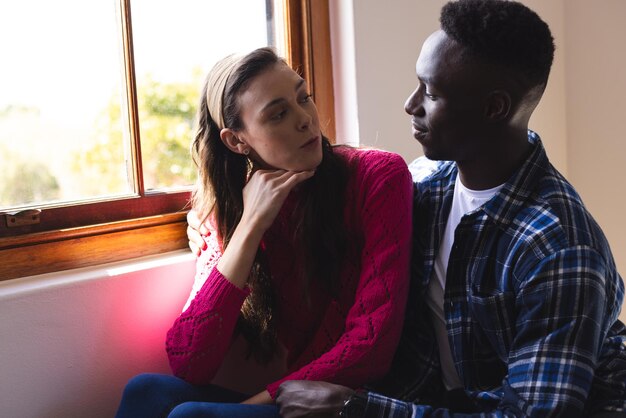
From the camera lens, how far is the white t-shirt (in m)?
1.29

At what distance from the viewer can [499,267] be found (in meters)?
1.17

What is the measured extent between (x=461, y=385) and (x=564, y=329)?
30 cm

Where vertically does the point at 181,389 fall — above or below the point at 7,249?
below

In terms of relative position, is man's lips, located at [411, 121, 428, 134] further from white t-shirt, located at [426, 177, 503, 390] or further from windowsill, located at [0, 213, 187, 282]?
windowsill, located at [0, 213, 187, 282]

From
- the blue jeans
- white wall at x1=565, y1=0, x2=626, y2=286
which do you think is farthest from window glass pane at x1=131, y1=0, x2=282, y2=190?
white wall at x1=565, y1=0, x2=626, y2=286

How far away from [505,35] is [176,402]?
0.86 meters

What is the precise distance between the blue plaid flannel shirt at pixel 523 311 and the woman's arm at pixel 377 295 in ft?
0.23

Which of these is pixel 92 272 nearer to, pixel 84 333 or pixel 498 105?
pixel 84 333

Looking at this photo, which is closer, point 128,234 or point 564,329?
point 564,329

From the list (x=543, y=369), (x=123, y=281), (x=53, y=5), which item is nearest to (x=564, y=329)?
(x=543, y=369)

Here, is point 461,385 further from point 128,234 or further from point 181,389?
point 128,234

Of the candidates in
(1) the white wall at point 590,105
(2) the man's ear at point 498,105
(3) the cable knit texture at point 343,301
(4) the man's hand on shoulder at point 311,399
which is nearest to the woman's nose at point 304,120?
(3) the cable knit texture at point 343,301

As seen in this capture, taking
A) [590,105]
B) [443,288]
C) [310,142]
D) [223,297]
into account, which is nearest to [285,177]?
[310,142]

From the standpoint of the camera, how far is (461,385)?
129cm
